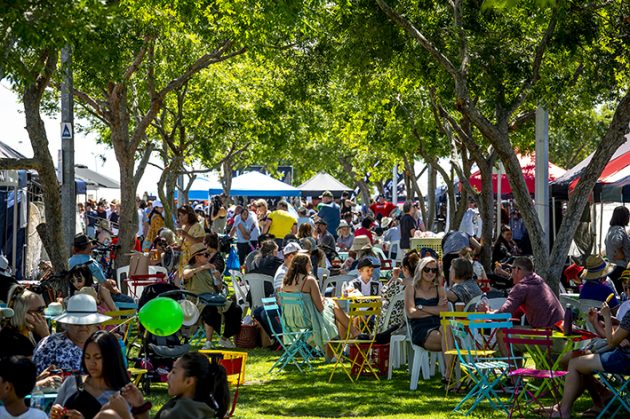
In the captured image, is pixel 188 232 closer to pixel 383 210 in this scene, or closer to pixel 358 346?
pixel 358 346

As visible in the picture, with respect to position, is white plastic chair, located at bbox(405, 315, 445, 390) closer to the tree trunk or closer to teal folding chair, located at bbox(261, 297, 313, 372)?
teal folding chair, located at bbox(261, 297, 313, 372)

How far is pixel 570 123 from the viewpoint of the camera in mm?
23031

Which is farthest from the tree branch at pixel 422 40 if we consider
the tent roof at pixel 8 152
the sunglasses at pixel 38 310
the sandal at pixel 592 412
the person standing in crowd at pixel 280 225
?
the tent roof at pixel 8 152

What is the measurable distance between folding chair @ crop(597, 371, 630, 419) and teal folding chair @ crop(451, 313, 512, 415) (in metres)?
Answer: 0.88

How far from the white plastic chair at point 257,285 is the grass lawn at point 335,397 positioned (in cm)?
240

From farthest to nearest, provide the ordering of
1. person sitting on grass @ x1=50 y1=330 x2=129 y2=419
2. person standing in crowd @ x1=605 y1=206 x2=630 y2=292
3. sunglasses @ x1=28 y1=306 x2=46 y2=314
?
person standing in crowd @ x1=605 y1=206 x2=630 y2=292, sunglasses @ x1=28 y1=306 x2=46 y2=314, person sitting on grass @ x1=50 y1=330 x2=129 y2=419

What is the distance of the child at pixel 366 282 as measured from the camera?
47.8 ft

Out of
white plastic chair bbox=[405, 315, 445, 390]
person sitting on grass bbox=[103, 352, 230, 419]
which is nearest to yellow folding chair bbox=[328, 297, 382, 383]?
white plastic chair bbox=[405, 315, 445, 390]

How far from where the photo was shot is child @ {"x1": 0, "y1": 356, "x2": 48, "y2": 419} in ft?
19.9

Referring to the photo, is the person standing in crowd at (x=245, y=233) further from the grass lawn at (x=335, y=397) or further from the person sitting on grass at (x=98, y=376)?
the person sitting on grass at (x=98, y=376)

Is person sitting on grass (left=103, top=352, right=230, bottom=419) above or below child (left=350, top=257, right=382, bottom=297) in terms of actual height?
below

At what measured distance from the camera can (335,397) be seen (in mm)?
10773

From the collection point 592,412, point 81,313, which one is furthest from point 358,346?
point 81,313

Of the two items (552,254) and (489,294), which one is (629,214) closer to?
(552,254)
